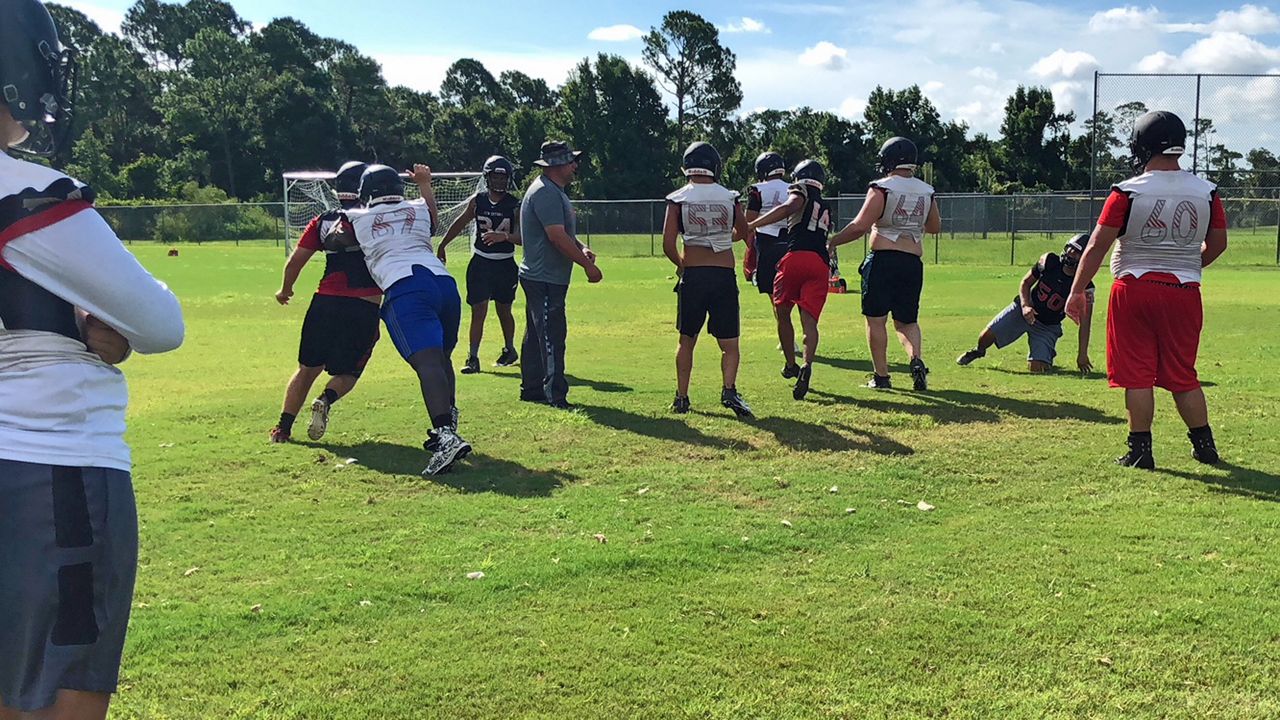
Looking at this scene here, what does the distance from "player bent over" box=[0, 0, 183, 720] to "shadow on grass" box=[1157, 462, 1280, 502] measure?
227 inches

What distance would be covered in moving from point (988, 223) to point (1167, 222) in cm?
2920

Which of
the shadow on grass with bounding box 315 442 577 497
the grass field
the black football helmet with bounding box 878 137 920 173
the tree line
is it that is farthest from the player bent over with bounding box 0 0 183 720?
the tree line

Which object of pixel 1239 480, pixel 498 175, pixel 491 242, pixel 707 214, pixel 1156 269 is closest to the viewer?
pixel 1239 480

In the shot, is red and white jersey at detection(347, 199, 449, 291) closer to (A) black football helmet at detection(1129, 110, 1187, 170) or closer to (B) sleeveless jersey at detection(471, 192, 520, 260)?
(B) sleeveless jersey at detection(471, 192, 520, 260)

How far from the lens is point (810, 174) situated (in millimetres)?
9352

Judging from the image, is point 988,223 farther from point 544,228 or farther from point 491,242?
point 544,228

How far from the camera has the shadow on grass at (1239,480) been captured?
572cm

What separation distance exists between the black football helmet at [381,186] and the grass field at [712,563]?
1766 mm

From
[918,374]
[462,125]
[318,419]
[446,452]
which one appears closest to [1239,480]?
[918,374]

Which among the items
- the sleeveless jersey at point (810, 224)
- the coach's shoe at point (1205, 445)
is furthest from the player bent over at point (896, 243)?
the coach's shoe at point (1205, 445)

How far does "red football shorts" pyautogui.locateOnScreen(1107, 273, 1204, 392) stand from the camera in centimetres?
615

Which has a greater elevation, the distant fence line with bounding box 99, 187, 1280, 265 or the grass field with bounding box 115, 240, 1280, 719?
the distant fence line with bounding box 99, 187, 1280, 265

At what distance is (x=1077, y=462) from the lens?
21.2 feet

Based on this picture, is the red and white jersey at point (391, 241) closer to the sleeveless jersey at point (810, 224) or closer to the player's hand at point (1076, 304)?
the sleeveless jersey at point (810, 224)
